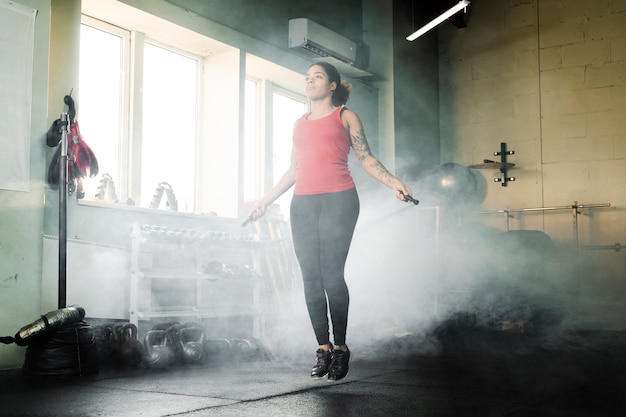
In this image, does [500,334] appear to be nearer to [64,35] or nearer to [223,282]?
[223,282]

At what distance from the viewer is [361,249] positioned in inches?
274

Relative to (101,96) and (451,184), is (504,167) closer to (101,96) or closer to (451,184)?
(451,184)

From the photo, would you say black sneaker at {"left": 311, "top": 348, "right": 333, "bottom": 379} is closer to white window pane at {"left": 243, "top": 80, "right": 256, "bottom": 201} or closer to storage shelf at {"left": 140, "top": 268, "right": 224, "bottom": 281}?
storage shelf at {"left": 140, "top": 268, "right": 224, "bottom": 281}

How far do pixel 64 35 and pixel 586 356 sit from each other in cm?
378

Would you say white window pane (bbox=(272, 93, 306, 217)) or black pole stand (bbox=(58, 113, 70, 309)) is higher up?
white window pane (bbox=(272, 93, 306, 217))

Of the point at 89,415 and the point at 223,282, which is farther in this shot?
the point at 223,282

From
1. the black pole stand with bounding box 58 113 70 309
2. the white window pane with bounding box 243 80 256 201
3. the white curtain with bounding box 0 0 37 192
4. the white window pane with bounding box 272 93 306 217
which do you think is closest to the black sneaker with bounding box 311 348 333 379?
the black pole stand with bounding box 58 113 70 309

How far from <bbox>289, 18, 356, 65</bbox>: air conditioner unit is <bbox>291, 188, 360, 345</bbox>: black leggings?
11.4ft

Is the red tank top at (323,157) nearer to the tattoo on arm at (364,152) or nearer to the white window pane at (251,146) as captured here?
the tattoo on arm at (364,152)

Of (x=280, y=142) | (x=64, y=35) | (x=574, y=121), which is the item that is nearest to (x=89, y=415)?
(x=64, y=35)

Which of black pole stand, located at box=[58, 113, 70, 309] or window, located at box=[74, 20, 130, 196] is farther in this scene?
window, located at box=[74, 20, 130, 196]

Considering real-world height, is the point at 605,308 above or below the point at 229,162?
below

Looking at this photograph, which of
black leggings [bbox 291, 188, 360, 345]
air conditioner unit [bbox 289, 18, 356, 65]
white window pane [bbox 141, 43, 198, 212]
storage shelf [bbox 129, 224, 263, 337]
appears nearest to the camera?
black leggings [bbox 291, 188, 360, 345]

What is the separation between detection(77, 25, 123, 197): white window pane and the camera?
4738 mm
